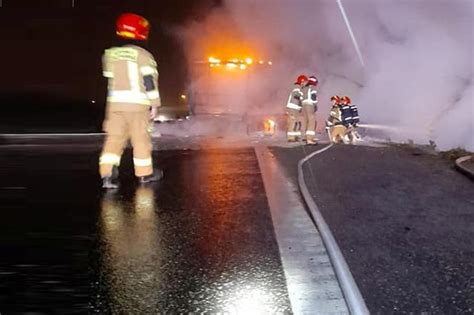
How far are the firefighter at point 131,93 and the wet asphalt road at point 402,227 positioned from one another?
1.74 m

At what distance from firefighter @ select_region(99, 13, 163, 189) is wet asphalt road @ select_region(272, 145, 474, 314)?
1.74m

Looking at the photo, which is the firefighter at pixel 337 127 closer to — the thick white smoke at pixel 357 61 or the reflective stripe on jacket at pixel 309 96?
the reflective stripe on jacket at pixel 309 96

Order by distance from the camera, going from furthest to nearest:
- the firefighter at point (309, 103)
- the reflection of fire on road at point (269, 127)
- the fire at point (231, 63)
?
the fire at point (231, 63), the reflection of fire on road at point (269, 127), the firefighter at point (309, 103)

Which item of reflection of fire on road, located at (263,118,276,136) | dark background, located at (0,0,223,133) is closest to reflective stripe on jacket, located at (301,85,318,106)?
reflection of fire on road, located at (263,118,276,136)

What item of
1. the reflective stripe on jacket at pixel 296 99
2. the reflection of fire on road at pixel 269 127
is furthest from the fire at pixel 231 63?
the reflective stripe on jacket at pixel 296 99

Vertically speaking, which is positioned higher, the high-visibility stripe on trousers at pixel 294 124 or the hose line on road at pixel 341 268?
the high-visibility stripe on trousers at pixel 294 124

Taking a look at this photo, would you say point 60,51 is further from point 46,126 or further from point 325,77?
point 325,77

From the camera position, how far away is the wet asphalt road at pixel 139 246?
9.71 feet

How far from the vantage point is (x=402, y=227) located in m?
4.25

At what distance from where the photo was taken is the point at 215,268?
342cm

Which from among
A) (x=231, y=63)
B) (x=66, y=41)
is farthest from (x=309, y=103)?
(x=66, y=41)

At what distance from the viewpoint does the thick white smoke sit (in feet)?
47.3

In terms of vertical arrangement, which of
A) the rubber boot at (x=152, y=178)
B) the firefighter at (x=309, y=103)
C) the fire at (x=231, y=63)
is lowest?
the rubber boot at (x=152, y=178)

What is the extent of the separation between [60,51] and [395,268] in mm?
19895
